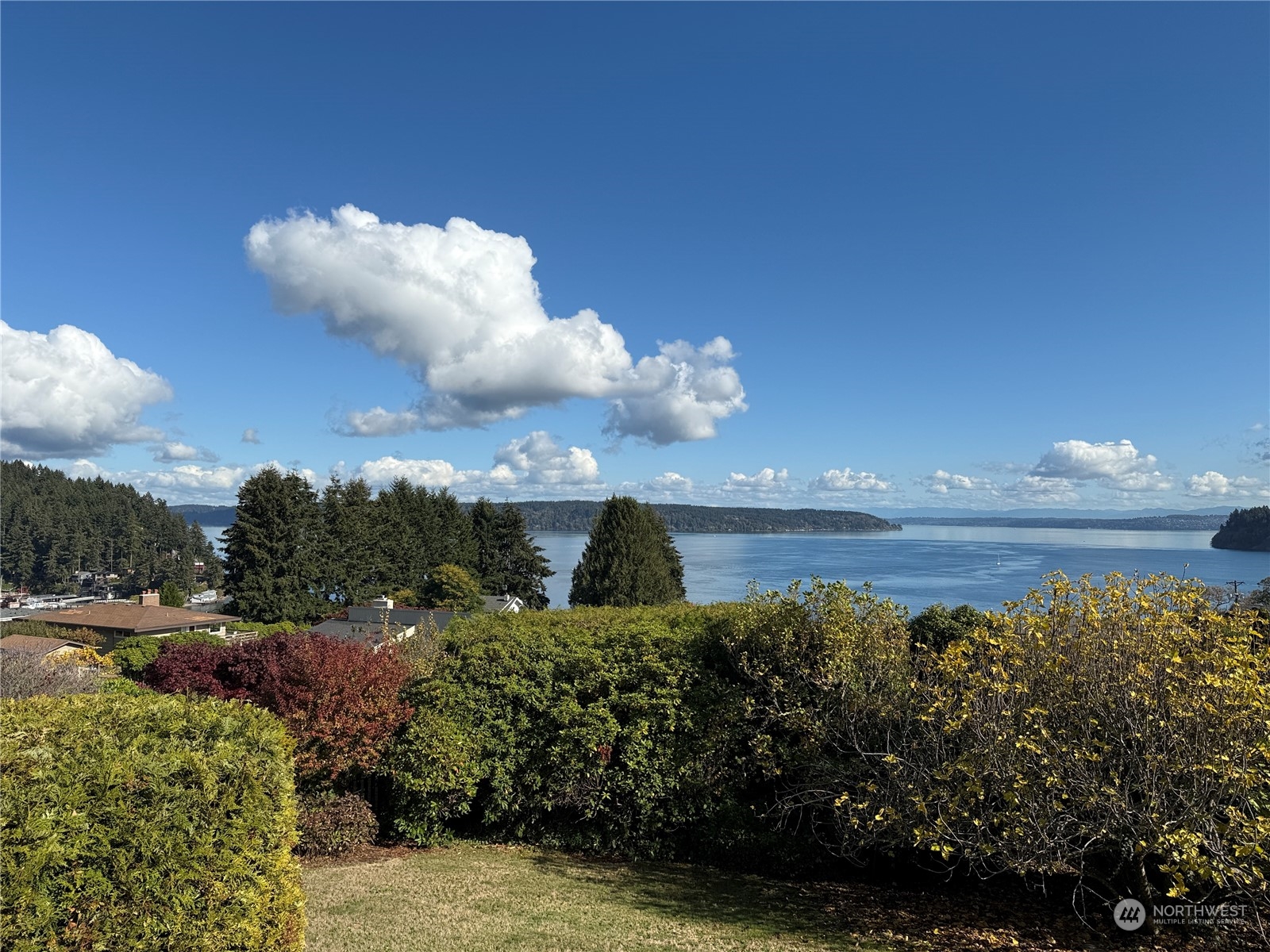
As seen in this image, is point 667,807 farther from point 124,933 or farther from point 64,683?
point 64,683

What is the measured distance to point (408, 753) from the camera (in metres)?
11.1

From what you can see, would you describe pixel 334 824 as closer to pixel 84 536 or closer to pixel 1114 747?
Result: pixel 1114 747

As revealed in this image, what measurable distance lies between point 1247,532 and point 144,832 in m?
140

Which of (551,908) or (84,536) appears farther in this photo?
(84,536)

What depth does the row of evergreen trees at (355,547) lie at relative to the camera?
41938mm

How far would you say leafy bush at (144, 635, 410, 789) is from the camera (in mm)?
10672

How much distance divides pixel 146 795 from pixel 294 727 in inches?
249

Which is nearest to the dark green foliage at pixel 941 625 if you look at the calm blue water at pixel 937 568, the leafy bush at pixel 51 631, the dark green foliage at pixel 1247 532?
the calm blue water at pixel 937 568

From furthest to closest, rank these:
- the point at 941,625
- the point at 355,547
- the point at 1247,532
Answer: the point at 1247,532 < the point at 355,547 < the point at 941,625

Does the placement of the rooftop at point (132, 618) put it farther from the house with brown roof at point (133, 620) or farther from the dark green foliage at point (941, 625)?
the dark green foliage at point (941, 625)

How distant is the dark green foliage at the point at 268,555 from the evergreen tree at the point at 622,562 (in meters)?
17.3

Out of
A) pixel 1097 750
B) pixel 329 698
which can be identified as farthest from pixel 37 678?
pixel 1097 750

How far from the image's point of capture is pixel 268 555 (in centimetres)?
4188

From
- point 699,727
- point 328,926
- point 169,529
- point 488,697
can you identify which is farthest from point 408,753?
point 169,529
